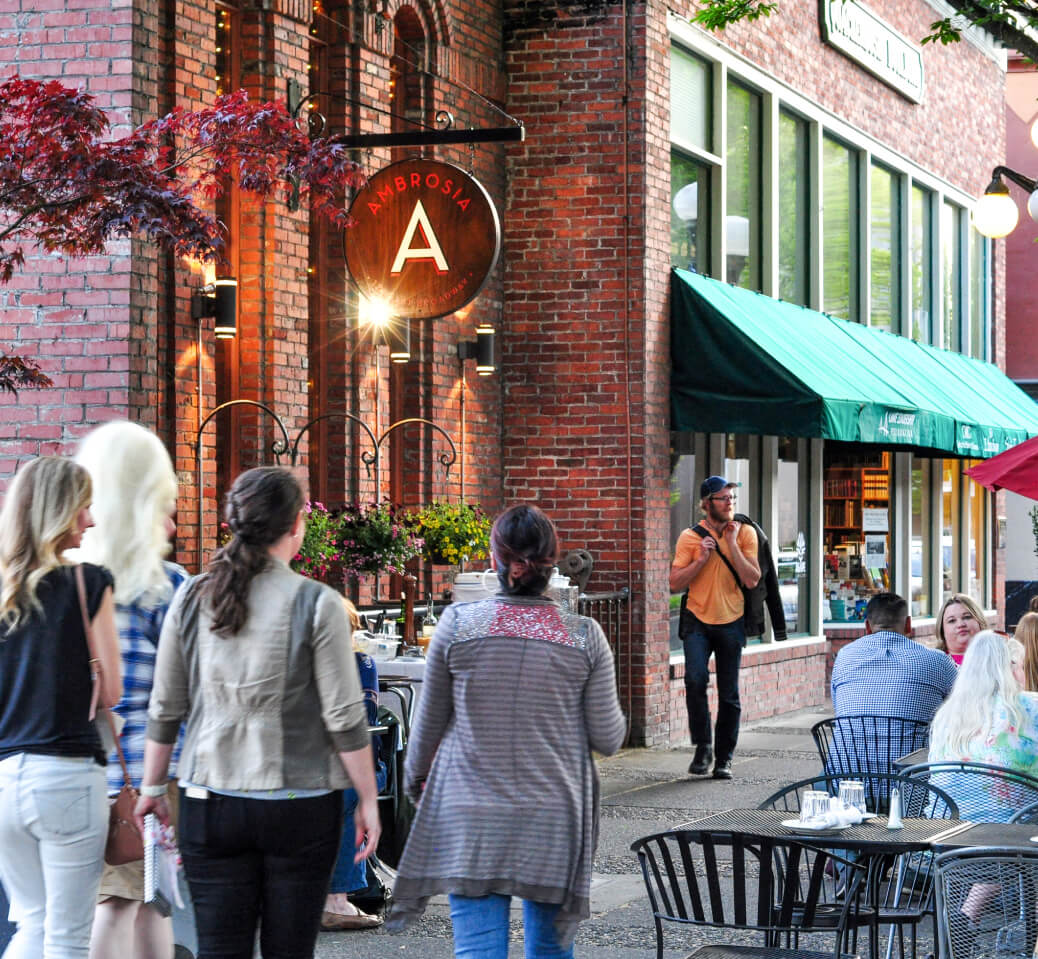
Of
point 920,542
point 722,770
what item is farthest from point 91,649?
point 920,542

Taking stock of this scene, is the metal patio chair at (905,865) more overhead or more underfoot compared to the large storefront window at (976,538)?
more underfoot

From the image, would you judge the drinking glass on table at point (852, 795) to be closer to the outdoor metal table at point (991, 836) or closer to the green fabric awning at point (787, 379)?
the outdoor metal table at point (991, 836)

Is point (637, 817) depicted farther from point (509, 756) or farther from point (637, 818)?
point (509, 756)

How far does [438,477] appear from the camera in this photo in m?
12.7

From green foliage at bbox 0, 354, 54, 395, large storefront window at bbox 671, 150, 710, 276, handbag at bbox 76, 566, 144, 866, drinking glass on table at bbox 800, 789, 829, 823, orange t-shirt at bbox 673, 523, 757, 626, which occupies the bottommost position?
drinking glass on table at bbox 800, 789, 829, 823

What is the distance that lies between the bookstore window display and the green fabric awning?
5.33 feet

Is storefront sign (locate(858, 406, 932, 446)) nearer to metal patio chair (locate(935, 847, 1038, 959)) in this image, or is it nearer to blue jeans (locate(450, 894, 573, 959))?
metal patio chair (locate(935, 847, 1038, 959))

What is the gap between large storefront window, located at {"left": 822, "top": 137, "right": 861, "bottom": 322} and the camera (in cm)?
1814

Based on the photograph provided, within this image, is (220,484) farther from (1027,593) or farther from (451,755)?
(1027,593)

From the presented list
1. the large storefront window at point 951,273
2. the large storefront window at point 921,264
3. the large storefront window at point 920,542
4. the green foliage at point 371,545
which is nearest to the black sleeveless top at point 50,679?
the green foliage at point 371,545

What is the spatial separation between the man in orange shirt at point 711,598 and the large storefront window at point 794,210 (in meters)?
5.05

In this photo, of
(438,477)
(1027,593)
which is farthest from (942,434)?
(1027,593)

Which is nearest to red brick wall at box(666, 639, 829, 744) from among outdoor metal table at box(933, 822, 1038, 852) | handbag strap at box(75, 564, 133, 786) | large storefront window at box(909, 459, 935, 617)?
large storefront window at box(909, 459, 935, 617)

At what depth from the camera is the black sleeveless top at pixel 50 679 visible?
4.74 meters
